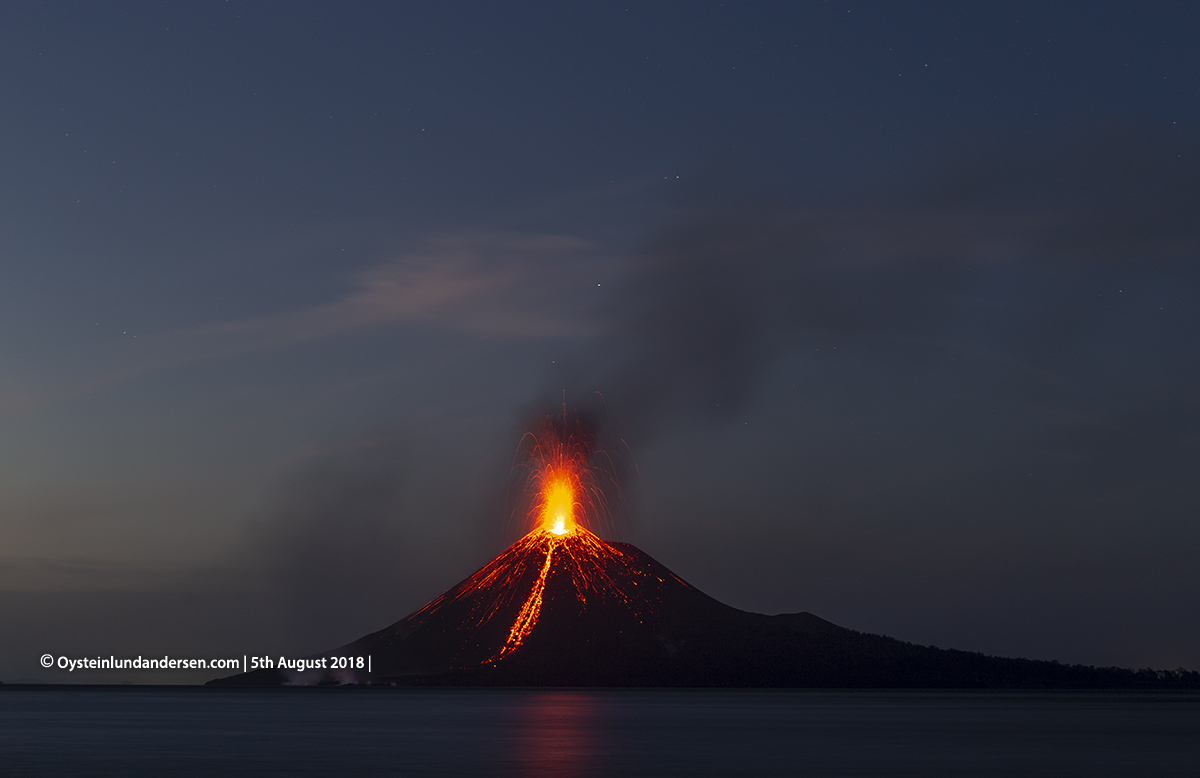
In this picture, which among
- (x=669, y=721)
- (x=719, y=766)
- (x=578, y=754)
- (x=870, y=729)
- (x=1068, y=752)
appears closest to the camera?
(x=719, y=766)

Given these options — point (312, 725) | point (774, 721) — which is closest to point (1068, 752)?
point (774, 721)

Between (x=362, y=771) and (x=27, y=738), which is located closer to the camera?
(x=362, y=771)

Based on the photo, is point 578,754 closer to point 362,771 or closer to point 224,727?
point 362,771

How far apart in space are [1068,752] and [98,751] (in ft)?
149

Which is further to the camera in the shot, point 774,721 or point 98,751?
point 774,721

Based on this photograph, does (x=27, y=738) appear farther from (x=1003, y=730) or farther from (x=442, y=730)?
(x=1003, y=730)

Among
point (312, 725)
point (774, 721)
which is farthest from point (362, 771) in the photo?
point (774, 721)

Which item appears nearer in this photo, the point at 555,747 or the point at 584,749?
the point at 584,749

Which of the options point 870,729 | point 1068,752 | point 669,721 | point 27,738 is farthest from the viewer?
point 669,721

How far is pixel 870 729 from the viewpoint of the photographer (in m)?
87.7

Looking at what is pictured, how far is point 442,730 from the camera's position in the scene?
80.6 m

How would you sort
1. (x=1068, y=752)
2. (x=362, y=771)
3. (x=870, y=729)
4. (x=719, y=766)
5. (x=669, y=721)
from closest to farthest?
(x=362, y=771), (x=719, y=766), (x=1068, y=752), (x=870, y=729), (x=669, y=721)

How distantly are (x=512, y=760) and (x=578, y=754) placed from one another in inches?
198

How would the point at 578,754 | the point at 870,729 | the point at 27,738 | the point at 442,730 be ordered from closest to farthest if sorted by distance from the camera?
the point at 578,754, the point at 27,738, the point at 442,730, the point at 870,729
